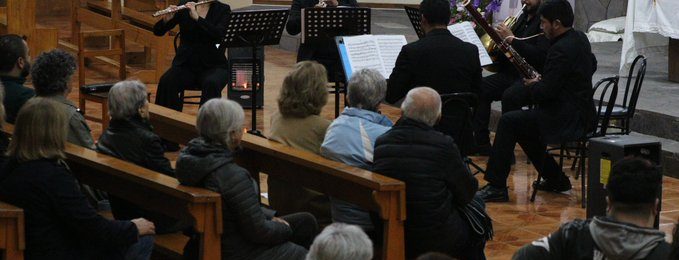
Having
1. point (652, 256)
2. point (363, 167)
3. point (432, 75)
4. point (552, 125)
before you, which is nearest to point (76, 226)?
point (363, 167)

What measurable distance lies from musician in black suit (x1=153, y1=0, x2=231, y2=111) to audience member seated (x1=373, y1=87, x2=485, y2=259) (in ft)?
11.1

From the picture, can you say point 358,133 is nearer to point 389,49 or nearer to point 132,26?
point 389,49

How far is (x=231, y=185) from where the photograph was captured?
4.68 metres

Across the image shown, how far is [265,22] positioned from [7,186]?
11.7 feet

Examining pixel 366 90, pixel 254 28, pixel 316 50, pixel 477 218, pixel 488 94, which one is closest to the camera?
pixel 477 218

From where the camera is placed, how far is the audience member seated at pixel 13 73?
20.0ft

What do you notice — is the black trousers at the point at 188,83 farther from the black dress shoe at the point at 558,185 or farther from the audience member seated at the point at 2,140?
the audience member seated at the point at 2,140

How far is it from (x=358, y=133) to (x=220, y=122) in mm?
880

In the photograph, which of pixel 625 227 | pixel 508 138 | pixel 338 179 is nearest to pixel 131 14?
pixel 508 138

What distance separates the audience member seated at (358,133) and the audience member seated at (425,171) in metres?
0.20

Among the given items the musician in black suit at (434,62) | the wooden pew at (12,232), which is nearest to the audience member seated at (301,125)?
the musician in black suit at (434,62)

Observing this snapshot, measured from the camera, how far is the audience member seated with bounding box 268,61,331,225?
5543mm

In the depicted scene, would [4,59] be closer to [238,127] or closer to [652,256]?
[238,127]

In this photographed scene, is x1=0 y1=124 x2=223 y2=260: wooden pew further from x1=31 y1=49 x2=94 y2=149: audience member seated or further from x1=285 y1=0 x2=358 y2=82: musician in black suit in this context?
x1=285 y1=0 x2=358 y2=82: musician in black suit
